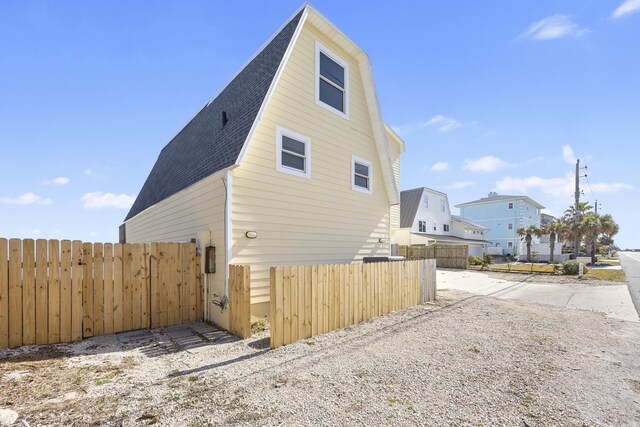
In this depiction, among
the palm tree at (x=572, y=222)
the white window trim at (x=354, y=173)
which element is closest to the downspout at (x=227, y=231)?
the white window trim at (x=354, y=173)

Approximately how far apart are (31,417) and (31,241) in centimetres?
380

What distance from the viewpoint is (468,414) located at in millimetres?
3119

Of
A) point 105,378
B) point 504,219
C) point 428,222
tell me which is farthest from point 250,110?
point 504,219

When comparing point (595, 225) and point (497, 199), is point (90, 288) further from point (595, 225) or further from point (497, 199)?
point (497, 199)

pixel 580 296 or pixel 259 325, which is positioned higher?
pixel 259 325

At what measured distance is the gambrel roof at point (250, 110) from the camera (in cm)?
712

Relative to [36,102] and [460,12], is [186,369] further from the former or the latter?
[460,12]

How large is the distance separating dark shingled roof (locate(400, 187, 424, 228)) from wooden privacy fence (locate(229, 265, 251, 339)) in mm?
23644

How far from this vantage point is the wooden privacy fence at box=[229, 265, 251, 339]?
18.7 feet

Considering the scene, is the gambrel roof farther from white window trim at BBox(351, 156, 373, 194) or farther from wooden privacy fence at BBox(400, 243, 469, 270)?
wooden privacy fence at BBox(400, 243, 469, 270)

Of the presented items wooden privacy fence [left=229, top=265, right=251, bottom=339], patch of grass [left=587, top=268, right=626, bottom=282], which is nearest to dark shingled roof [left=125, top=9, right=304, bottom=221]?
wooden privacy fence [left=229, top=265, right=251, bottom=339]

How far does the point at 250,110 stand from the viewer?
735 cm

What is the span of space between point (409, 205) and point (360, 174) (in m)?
20.4

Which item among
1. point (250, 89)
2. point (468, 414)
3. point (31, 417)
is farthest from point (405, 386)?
point (250, 89)
